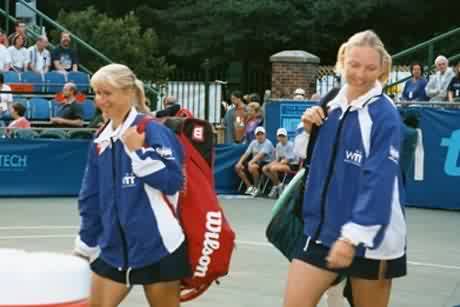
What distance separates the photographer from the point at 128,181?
606 cm

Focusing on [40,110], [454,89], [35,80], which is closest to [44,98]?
[40,110]

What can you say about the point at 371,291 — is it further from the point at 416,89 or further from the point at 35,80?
the point at 35,80

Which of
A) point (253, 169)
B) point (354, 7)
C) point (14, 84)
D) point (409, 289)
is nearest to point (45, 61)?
point (14, 84)

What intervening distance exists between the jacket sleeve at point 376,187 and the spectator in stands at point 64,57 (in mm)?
20924

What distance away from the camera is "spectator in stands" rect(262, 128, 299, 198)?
2162 centimetres

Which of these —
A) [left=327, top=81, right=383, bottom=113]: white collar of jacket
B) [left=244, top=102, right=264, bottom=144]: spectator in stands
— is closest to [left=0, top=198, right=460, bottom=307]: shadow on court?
[left=244, top=102, right=264, bottom=144]: spectator in stands

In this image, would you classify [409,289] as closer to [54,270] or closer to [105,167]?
[105,167]

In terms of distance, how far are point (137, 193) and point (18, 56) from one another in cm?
2055

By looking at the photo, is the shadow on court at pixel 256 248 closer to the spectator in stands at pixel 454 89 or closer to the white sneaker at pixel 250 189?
the white sneaker at pixel 250 189

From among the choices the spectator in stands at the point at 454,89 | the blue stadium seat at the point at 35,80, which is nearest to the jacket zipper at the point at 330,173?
the spectator in stands at the point at 454,89

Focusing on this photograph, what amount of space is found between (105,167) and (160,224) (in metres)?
0.39

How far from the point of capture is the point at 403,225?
5.82m

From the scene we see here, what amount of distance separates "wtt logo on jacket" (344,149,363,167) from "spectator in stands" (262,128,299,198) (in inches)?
624

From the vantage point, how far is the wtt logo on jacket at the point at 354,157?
5672 millimetres
